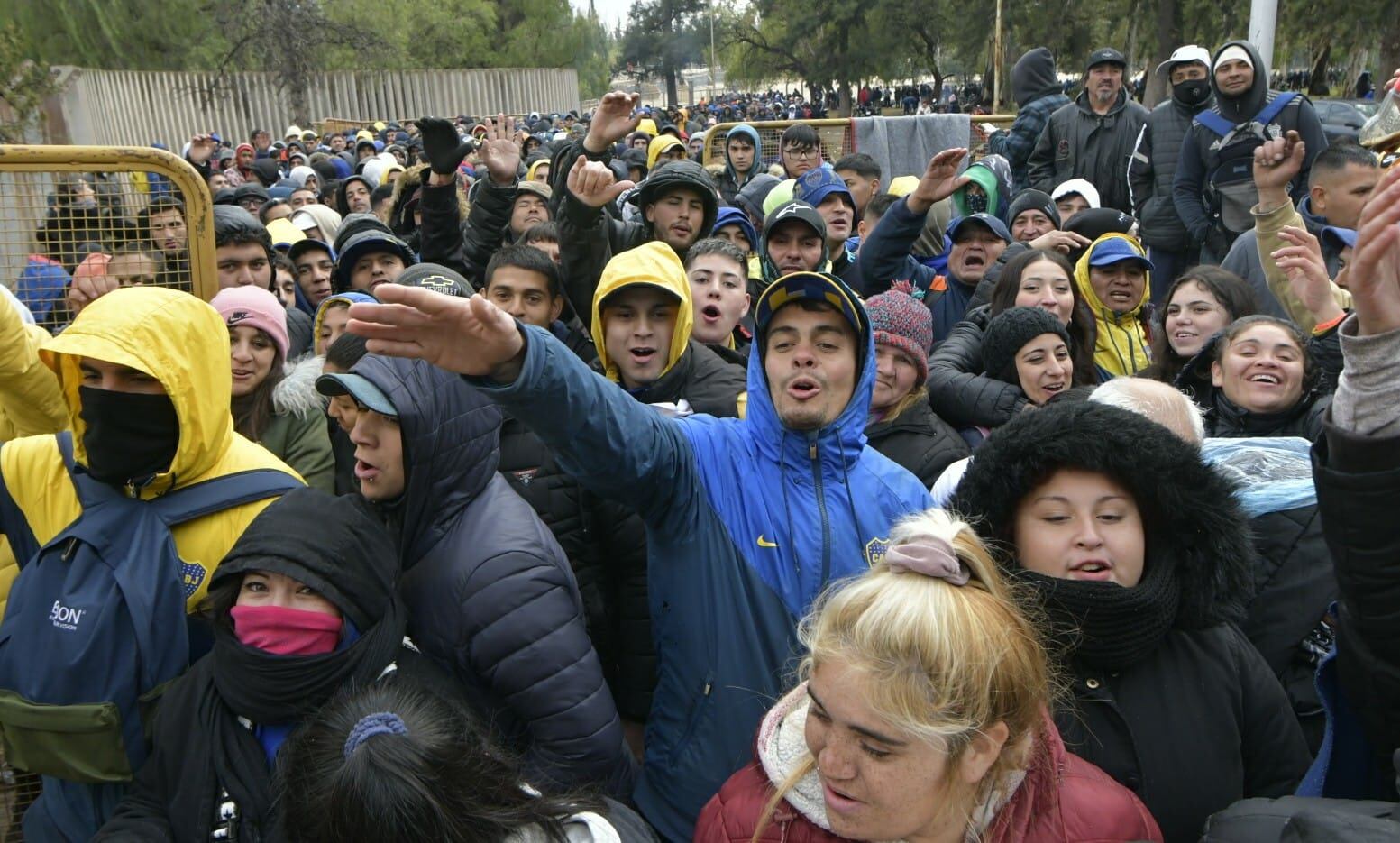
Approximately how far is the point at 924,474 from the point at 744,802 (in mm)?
1705

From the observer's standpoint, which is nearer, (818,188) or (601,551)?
(601,551)

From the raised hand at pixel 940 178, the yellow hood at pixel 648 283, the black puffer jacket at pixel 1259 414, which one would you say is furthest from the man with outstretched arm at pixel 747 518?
the raised hand at pixel 940 178

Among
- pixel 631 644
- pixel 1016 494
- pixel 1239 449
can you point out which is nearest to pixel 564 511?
pixel 631 644

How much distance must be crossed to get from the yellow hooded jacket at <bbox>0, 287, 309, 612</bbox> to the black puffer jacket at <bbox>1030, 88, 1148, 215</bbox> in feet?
23.7

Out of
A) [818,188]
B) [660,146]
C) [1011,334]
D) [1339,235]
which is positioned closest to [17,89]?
[660,146]

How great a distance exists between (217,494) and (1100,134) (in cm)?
752

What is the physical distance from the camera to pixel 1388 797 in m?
2.05

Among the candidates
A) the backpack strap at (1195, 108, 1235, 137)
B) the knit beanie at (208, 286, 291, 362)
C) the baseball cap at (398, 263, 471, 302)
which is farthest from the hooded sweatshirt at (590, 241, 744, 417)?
the backpack strap at (1195, 108, 1235, 137)

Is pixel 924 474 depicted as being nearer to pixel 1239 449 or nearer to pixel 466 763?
pixel 1239 449

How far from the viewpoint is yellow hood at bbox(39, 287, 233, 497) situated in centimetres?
233

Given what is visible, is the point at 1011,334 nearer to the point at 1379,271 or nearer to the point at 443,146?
the point at 1379,271

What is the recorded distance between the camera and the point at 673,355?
134 inches

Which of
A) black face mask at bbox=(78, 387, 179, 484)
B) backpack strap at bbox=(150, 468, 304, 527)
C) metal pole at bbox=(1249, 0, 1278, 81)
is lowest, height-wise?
backpack strap at bbox=(150, 468, 304, 527)

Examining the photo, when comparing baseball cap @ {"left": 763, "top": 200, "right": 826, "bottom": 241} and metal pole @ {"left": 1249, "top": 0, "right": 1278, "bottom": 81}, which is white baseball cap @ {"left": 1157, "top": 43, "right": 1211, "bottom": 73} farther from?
metal pole @ {"left": 1249, "top": 0, "right": 1278, "bottom": 81}
